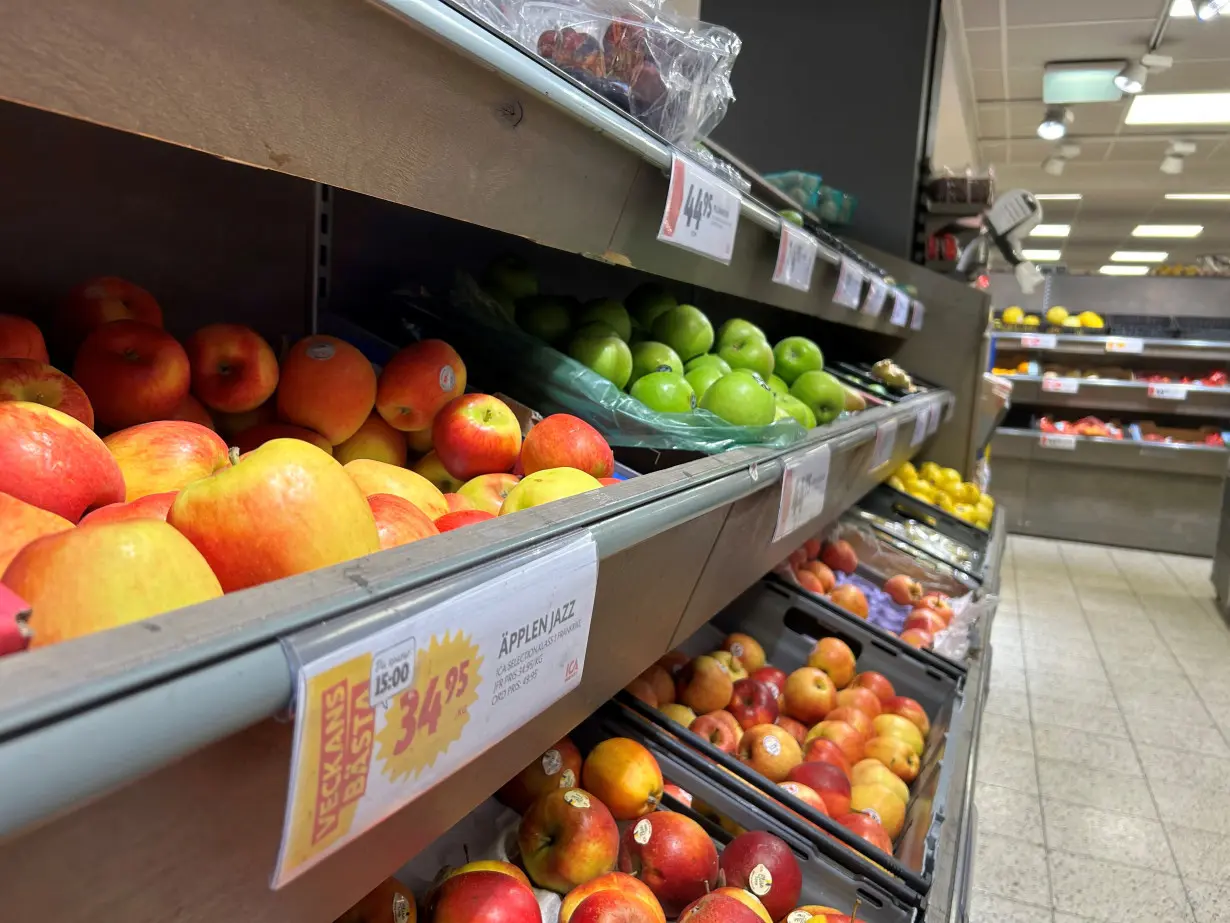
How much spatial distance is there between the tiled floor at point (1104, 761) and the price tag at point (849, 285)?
1621 millimetres

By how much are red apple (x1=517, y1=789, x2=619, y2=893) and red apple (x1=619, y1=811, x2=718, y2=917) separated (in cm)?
5

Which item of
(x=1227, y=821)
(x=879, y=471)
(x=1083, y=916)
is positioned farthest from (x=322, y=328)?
(x=1227, y=821)

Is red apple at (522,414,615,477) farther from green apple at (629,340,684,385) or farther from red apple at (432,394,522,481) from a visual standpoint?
green apple at (629,340,684,385)

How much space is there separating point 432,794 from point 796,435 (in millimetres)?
904

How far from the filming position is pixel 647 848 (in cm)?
114

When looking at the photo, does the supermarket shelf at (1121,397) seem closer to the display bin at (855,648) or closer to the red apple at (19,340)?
the display bin at (855,648)

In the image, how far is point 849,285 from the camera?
2170 mm

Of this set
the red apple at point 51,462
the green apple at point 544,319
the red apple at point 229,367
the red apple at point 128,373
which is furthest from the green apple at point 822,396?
the red apple at point 51,462

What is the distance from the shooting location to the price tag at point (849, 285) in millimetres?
2080

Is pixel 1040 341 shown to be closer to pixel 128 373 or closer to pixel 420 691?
pixel 128 373

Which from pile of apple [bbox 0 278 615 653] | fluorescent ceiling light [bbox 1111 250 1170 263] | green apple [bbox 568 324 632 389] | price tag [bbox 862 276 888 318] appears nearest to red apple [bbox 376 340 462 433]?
pile of apple [bbox 0 278 615 653]

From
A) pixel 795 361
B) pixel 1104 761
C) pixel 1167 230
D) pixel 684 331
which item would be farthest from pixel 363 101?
pixel 1167 230

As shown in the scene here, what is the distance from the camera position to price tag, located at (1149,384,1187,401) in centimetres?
677

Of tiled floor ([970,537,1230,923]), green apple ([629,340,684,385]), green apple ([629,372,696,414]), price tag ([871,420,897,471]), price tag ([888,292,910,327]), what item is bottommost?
tiled floor ([970,537,1230,923])
